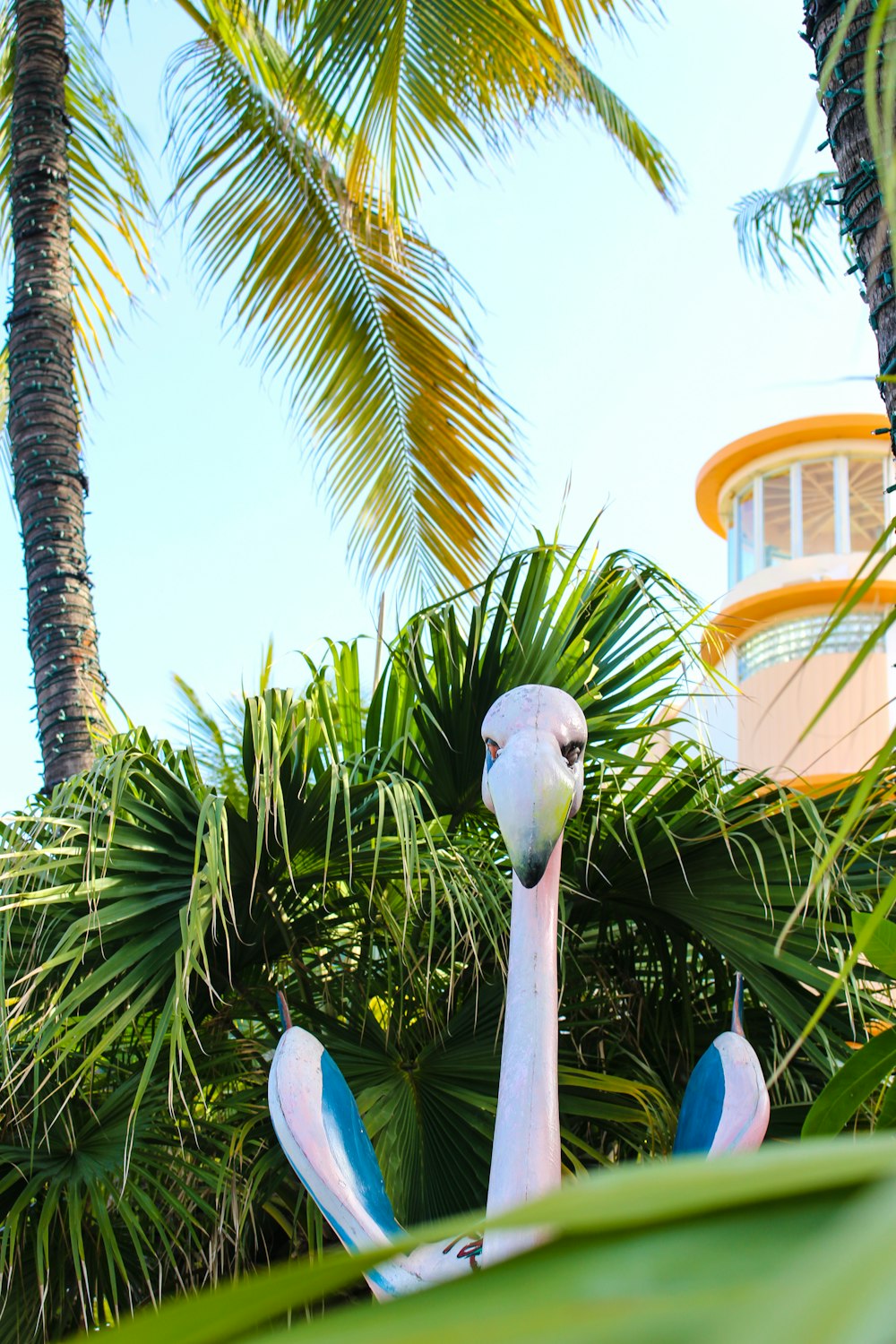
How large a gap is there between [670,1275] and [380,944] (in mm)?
2757

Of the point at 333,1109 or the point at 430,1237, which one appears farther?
the point at 333,1109

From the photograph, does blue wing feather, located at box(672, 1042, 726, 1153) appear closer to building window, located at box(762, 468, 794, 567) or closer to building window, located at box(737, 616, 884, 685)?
building window, located at box(737, 616, 884, 685)

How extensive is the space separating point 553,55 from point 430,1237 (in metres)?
5.12

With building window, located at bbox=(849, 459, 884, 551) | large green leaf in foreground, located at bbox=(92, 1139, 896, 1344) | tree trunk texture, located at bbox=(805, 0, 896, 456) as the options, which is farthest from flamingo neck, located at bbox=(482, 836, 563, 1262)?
building window, located at bbox=(849, 459, 884, 551)

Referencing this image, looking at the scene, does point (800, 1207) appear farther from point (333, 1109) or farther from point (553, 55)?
point (553, 55)

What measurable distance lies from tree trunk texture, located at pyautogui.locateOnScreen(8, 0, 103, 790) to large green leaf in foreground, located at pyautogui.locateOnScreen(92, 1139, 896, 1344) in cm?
400

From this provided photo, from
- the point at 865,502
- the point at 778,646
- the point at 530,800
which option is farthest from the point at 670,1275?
the point at 865,502

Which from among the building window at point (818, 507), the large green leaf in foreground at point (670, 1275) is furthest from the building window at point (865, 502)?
the large green leaf in foreground at point (670, 1275)

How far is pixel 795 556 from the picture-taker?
544 inches

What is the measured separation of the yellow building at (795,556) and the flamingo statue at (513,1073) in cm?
1047

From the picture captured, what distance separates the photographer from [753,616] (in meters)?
13.6

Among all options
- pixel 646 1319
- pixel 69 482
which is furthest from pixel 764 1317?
pixel 69 482

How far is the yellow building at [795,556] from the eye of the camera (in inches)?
504

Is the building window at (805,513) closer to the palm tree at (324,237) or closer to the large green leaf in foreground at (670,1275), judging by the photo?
the palm tree at (324,237)
